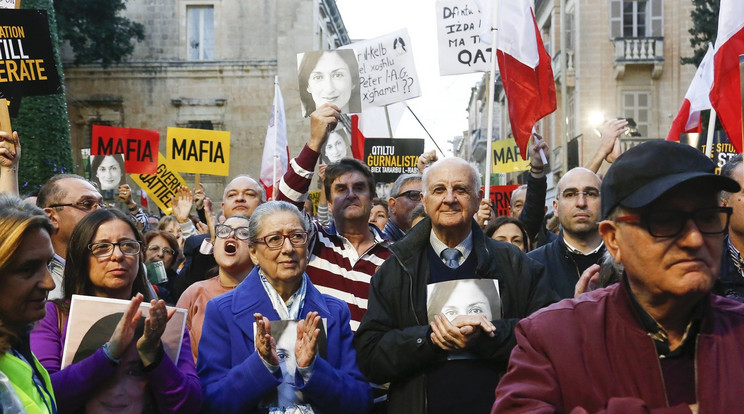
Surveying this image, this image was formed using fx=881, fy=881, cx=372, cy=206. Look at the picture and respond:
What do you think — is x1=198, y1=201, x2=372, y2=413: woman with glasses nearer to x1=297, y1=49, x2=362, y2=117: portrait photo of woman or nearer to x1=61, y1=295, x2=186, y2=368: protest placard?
x1=61, y1=295, x2=186, y2=368: protest placard

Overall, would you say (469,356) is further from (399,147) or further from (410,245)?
(399,147)

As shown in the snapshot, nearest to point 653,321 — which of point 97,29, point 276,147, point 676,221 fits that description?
point 676,221

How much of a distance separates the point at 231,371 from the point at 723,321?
223 centimetres

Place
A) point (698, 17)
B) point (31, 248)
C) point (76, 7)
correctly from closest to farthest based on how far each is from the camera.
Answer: point (31, 248) → point (698, 17) → point (76, 7)

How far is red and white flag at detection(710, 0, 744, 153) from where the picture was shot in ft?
21.5

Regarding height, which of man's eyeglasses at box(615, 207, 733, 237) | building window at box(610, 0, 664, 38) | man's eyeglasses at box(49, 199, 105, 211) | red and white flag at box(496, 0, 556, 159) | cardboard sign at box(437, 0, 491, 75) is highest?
building window at box(610, 0, 664, 38)

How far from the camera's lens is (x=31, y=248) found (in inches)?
115

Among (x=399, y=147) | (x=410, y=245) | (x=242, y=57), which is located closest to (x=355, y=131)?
(x=399, y=147)

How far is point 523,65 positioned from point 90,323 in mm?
Answer: 5733

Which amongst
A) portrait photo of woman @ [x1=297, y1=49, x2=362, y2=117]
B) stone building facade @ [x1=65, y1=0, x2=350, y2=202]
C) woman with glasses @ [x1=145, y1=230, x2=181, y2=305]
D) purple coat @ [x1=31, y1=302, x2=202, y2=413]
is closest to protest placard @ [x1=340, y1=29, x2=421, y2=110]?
portrait photo of woman @ [x1=297, y1=49, x2=362, y2=117]

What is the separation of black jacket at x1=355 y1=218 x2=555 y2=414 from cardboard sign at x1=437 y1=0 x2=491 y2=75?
6.17m

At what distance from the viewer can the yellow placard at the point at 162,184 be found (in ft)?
39.5

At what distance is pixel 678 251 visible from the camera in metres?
2.38

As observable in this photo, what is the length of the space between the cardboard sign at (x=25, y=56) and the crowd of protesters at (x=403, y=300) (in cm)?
138
